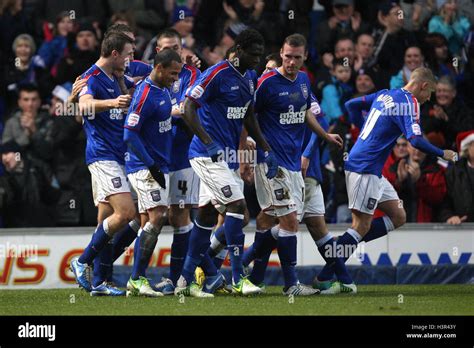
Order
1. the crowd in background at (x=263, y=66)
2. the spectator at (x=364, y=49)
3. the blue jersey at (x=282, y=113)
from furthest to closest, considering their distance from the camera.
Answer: the spectator at (x=364, y=49) → the crowd in background at (x=263, y=66) → the blue jersey at (x=282, y=113)

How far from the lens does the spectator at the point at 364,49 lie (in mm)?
16125

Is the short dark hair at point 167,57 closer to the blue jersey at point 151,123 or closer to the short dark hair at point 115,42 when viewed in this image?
the blue jersey at point 151,123

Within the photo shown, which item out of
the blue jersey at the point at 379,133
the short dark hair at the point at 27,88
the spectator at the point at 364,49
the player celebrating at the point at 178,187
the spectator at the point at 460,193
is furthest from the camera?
the spectator at the point at 364,49

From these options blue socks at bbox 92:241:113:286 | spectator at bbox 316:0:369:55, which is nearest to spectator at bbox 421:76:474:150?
spectator at bbox 316:0:369:55

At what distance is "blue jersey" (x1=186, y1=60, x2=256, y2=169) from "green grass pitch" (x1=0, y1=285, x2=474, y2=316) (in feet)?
4.73

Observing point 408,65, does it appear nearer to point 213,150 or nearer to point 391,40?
point 391,40

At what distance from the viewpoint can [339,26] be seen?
16.5 meters

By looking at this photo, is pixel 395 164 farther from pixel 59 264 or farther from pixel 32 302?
pixel 32 302

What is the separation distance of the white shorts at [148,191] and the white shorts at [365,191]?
1924 mm

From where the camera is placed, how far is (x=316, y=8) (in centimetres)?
1723

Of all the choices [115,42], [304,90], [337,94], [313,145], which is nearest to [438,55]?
[337,94]

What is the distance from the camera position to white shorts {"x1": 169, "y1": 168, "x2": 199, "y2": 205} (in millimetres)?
11609

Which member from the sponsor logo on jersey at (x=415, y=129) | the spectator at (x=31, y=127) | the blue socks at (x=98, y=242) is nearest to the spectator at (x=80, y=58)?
the spectator at (x=31, y=127)

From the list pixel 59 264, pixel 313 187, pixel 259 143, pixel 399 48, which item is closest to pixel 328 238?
pixel 313 187
